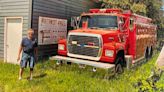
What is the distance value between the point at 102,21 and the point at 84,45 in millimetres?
1726

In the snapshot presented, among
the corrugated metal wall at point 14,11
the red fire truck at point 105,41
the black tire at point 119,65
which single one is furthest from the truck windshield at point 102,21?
the corrugated metal wall at point 14,11

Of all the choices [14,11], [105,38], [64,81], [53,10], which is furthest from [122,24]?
[14,11]

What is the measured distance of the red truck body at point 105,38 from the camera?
10531 millimetres

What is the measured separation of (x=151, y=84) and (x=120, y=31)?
7.28m

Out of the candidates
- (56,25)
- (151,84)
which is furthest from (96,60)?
(151,84)

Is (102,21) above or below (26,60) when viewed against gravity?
above

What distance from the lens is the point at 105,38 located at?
1070 cm

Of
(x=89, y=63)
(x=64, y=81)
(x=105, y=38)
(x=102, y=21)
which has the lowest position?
(x=64, y=81)

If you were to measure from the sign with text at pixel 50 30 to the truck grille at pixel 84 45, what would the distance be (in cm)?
280

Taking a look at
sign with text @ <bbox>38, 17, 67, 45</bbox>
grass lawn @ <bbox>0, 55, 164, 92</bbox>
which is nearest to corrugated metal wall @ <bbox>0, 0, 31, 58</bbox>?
sign with text @ <bbox>38, 17, 67, 45</bbox>

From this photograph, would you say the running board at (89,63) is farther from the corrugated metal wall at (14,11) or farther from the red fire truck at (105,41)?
the corrugated metal wall at (14,11)

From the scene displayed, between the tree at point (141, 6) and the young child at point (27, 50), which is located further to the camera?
the tree at point (141, 6)

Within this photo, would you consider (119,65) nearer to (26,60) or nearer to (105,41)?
(105,41)

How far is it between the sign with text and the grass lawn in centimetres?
221
